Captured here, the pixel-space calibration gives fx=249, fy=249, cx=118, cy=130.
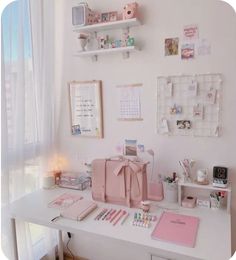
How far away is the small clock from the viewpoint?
4.86 feet

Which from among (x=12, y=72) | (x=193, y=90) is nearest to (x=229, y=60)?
(x=193, y=90)

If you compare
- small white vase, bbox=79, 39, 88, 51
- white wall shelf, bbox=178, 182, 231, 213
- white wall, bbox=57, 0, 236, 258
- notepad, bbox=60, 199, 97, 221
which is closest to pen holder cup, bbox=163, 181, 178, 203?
white wall shelf, bbox=178, 182, 231, 213

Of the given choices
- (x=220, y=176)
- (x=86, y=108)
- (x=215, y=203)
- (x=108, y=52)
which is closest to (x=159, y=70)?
(x=108, y=52)

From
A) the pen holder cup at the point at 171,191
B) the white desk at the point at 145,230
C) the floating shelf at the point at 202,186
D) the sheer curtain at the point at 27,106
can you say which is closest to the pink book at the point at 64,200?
the white desk at the point at 145,230

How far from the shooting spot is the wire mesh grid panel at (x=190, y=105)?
60.2 inches

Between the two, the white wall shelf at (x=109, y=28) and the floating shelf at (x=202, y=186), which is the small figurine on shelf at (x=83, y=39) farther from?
the floating shelf at (x=202, y=186)

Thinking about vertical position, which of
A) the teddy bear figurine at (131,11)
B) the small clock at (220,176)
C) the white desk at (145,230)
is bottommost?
the white desk at (145,230)

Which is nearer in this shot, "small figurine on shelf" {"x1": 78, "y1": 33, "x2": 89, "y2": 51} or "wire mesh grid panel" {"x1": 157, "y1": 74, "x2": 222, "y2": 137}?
"wire mesh grid panel" {"x1": 157, "y1": 74, "x2": 222, "y2": 137}

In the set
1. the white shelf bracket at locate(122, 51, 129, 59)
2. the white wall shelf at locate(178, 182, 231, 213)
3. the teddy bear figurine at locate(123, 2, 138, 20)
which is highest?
the teddy bear figurine at locate(123, 2, 138, 20)

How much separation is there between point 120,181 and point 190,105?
26.0 inches

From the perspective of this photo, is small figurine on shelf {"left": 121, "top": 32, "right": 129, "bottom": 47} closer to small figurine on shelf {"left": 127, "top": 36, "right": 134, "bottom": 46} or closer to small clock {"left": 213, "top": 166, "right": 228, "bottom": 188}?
small figurine on shelf {"left": 127, "top": 36, "right": 134, "bottom": 46}

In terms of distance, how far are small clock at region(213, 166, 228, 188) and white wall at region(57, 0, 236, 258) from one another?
79 mm

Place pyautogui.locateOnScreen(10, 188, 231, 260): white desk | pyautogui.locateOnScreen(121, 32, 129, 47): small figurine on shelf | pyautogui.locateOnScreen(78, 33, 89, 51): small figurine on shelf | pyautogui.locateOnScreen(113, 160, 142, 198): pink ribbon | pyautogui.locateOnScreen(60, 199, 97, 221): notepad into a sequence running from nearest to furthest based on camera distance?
pyautogui.locateOnScreen(10, 188, 231, 260): white desk, pyautogui.locateOnScreen(60, 199, 97, 221): notepad, pyautogui.locateOnScreen(113, 160, 142, 198): pink ribbon, pyautogui.locateOnScreen(121, 32, 129, 47): small figurine on shelf, pyautogui.locateOnScreen(78, 33, 89, 51): small figurine on shelf

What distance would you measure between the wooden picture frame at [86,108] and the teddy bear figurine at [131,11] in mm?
493
